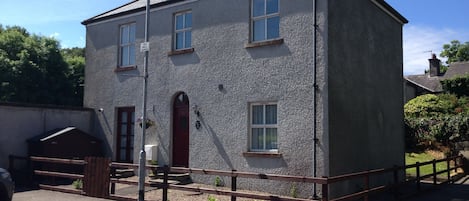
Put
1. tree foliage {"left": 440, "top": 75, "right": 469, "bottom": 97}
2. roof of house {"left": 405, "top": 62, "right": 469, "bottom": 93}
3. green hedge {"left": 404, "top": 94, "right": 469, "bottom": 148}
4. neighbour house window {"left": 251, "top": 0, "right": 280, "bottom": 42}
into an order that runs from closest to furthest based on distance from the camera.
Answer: neighbour house window {"left": 251, "top": 0, "right": 280, "bottom": 42}
green hedge {"left": 404, "top": 94, "right": 469, "bottom": 148}
tree foliage {"left": 440, "top": 75, "right": 469, "bottom": 97}
roof of house {"left": 405, "top": 62, "right": 469, "bottom": 93}

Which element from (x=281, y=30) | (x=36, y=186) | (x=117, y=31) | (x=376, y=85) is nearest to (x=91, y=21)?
(x=117, y=31)

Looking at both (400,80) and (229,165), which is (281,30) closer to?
(229,165)

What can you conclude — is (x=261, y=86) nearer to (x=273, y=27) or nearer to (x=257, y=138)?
(x=257, y=138)

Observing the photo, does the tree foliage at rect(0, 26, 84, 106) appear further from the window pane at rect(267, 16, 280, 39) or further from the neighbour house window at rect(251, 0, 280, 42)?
the window pane at rect(267, 16, 280, 39)

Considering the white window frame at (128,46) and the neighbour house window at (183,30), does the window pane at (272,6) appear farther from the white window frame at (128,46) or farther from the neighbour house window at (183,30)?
the white window frame at (128,46)

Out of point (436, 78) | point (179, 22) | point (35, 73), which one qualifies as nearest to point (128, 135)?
point (179, 22)

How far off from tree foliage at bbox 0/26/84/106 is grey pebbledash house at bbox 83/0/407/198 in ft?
29.6

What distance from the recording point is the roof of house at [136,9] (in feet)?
48.3

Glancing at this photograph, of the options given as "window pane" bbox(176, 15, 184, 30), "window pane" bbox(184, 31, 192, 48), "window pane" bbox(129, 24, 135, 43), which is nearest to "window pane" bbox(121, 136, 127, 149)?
"window pane" bbox(129, 24, 135, 43)

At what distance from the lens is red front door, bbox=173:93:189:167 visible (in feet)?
46.3

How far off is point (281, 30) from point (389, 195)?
5634 millimetres

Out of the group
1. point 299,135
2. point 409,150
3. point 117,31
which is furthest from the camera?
point 409,150

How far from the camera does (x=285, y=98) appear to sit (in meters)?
11.9

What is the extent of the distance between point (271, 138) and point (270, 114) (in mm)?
694
